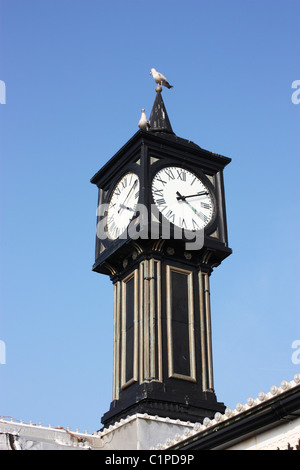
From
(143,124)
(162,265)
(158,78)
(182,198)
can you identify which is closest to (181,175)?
(182,198)

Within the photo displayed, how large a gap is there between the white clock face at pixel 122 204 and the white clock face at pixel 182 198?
0.74 meters

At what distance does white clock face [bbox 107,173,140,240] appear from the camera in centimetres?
2497

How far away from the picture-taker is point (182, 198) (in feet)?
82.3

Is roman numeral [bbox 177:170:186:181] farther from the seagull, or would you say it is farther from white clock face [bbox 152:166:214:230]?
the seagull

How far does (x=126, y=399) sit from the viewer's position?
23156mm

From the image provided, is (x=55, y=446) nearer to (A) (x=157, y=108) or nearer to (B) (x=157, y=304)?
(B) (x=157, y=304)

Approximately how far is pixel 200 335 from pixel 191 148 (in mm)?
6102

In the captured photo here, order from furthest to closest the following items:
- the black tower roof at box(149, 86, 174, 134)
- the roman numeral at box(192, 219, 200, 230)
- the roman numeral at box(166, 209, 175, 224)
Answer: the black tower roof at box(149, 86, 174, 134) < the roman numeral at box(192, 219, 200, 230) < the roman numeral at box(166, 209, 175, 224)

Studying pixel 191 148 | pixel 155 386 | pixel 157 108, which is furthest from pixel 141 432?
pixel 157 108

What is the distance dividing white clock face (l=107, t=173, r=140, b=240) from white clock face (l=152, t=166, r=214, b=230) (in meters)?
Answer: 0.74

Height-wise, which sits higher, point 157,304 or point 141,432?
point 157,304

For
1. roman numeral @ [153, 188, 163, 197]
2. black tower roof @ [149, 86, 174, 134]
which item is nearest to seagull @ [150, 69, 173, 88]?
black tower roof @ [149, 86, 174, 134]

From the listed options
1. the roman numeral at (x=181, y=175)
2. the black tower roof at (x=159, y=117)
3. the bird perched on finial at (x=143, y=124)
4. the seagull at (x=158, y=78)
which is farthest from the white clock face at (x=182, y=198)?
the seagull at (x=158, y=78)
